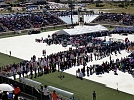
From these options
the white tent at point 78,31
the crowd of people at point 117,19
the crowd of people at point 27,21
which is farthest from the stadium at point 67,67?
the crowd of people at point 117,19

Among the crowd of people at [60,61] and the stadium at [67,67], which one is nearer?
the stadium at [67,67]

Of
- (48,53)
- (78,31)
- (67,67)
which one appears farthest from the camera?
(78,31)

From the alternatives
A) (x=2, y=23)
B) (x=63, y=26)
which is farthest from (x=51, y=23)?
(x=2, y=23)

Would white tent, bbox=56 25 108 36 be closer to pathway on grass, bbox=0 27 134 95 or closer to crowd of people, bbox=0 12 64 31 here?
pathway on grass, bbox=0 27 134 95

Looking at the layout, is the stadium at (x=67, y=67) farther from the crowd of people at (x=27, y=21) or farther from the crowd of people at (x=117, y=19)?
the crowd of people at (x=117, y=19)

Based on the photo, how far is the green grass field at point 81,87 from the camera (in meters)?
21.6

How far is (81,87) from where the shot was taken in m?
23.6

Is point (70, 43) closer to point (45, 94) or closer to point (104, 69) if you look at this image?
point (104, 69)

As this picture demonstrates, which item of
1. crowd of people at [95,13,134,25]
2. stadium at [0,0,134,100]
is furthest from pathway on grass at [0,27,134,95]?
crowd of people at [95,13,134,25]

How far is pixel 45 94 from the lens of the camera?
59.1ft

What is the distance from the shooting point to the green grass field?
2158cm

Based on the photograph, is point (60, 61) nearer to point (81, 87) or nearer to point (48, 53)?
Answer: point (81, 87)

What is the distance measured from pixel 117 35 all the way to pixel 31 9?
5154cm

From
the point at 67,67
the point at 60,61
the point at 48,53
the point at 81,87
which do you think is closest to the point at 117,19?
the point at 48,53
